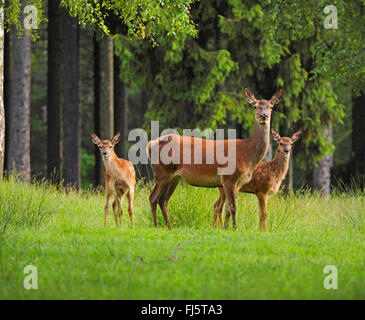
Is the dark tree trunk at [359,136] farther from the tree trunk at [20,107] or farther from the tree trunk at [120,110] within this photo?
the tree trunk at [20,107]

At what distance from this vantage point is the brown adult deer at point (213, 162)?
36.4ft

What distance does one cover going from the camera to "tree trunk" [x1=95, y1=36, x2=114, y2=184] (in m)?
21.2

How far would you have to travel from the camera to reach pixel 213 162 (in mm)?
11383

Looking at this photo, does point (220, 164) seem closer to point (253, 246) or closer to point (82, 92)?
point (253, 246)

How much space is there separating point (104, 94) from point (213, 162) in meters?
10.7

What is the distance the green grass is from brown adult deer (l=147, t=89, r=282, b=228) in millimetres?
561

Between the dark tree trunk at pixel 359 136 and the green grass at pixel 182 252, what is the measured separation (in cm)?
915

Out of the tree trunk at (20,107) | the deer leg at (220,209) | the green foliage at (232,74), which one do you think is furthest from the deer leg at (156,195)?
the tree trunk at (20,107)

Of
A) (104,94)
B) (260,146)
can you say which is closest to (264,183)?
(260,146)

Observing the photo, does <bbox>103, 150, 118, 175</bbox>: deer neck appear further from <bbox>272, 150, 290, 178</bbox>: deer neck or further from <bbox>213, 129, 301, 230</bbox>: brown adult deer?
<bbox>272, 150, 290, 178</bbox>: deer neck

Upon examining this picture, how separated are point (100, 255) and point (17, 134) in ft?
38.3

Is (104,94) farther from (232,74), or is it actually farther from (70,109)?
(232,74)

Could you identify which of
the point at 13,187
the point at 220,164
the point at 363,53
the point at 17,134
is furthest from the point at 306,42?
the point at 13,187

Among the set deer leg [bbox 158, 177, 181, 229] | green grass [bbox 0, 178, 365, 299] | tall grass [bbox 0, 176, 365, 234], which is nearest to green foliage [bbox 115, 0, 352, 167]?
tall grass [bbox 0, 176, 365, 234]
